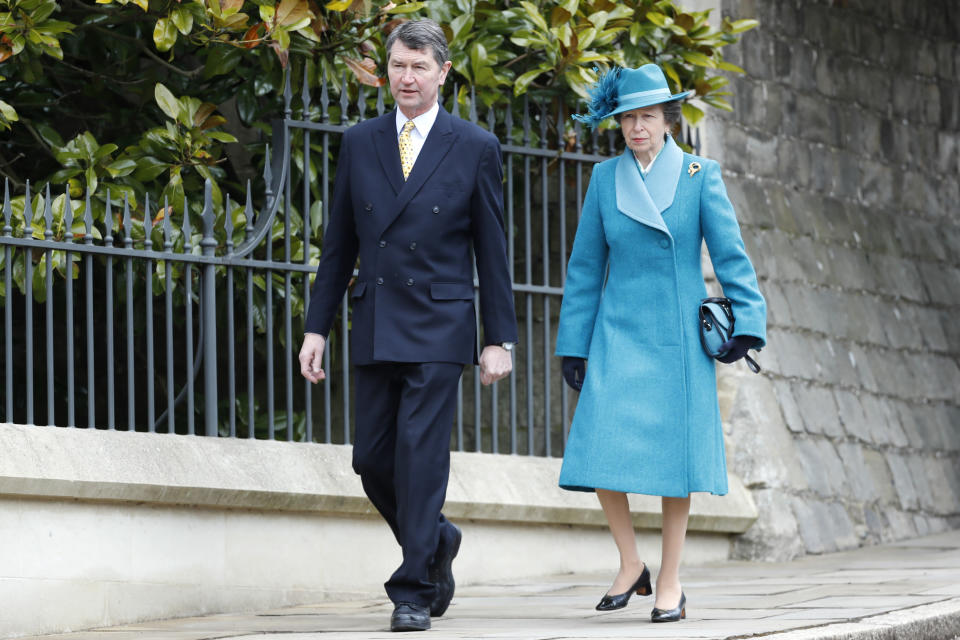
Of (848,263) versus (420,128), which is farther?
(848,263)

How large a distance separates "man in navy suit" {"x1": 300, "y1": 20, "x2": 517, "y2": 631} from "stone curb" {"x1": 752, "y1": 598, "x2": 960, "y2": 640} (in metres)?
1.05

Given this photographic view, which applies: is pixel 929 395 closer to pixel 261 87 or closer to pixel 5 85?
pixel 261 87

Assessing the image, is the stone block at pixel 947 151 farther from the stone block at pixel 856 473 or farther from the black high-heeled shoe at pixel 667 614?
the black high-heeled shoe at pixel 667 614

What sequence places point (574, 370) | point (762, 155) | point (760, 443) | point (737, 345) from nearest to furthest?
point (737, 345) → point (574, 370) → point (760, 443) → point (762, 155)

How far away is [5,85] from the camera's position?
6582 mm

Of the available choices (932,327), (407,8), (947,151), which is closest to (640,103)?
(407,8)

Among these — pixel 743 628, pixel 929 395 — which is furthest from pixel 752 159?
pixel 743 628

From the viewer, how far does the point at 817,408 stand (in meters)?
8.06

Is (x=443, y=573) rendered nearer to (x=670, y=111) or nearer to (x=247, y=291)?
(x=247, y=291)

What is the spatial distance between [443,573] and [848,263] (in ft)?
14.0

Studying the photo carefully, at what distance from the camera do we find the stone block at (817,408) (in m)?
7.95

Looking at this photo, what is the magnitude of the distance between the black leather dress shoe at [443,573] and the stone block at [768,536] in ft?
8.63

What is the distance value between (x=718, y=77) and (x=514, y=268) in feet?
4.02

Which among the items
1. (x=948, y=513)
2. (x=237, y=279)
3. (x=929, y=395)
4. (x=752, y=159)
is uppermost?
(x=752, y=159)
